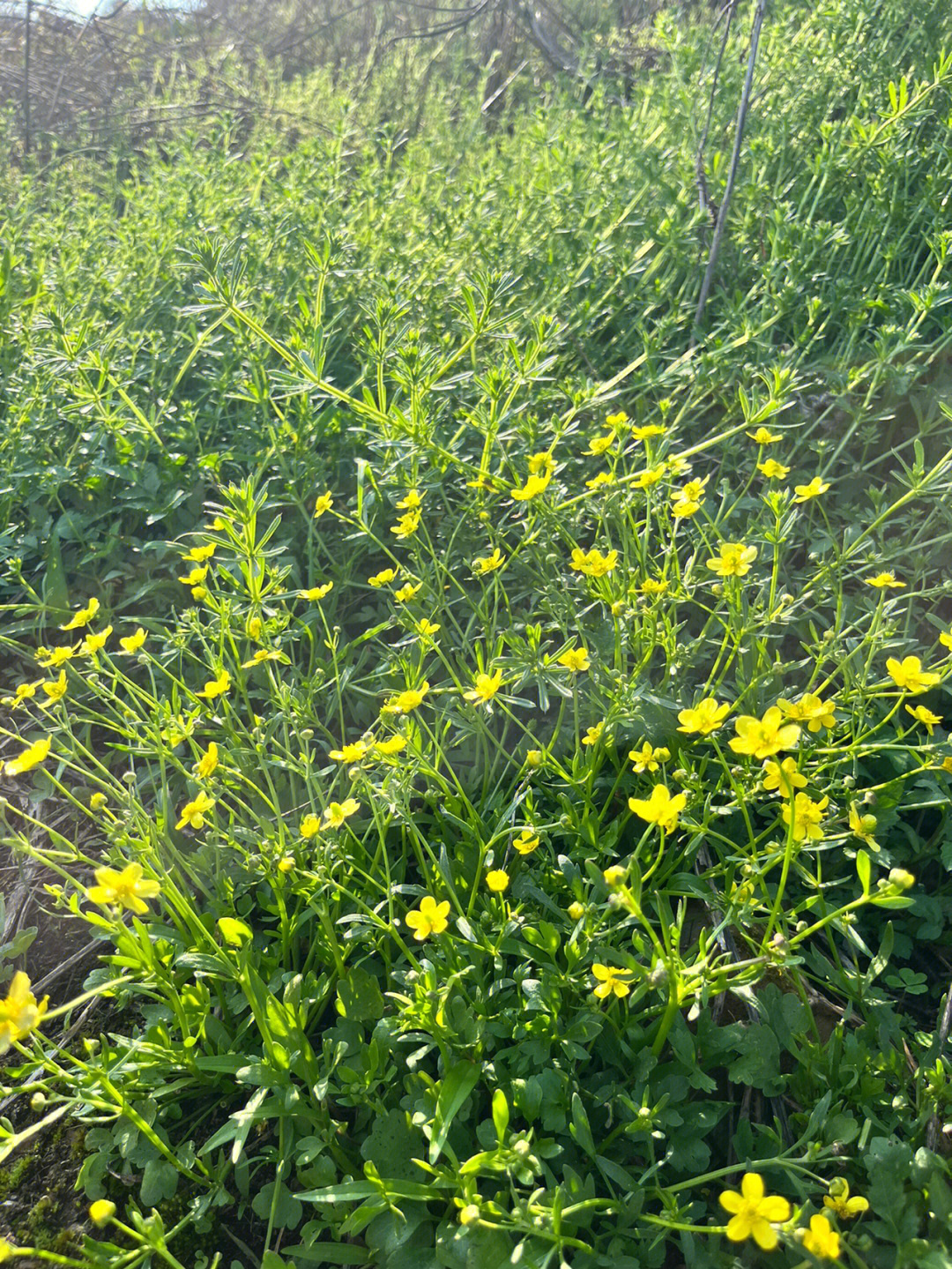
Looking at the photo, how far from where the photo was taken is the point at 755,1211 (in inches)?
37.9

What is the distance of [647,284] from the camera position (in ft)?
8.79

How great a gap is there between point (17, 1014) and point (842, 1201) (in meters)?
1.00

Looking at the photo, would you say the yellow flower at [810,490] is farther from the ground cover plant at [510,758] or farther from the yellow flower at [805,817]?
the yellow flower at [805,817]

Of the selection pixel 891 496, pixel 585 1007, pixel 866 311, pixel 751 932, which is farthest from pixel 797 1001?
pixel 866 311

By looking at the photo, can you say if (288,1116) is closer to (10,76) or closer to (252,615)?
(252,615)

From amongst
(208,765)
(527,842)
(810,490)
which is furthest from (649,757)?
(208,765)

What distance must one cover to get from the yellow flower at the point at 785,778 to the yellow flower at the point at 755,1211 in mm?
456

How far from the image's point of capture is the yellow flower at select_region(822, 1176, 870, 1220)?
1.02m

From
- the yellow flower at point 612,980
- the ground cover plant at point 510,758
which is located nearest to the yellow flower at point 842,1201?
the ground cover plant at point 510,758

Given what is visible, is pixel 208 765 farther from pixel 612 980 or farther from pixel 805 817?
pixel 805 817

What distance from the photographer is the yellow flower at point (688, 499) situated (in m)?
1.62

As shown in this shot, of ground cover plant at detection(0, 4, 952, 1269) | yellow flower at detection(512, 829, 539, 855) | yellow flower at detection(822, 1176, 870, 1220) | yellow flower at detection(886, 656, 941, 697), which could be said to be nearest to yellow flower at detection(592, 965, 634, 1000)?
ground cover plant at detection(0, 4, 952, 1269)

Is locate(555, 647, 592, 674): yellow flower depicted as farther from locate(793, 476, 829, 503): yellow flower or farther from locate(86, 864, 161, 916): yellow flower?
locate(86, 864, 161, 916): yellow flower

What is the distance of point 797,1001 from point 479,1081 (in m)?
0.49
